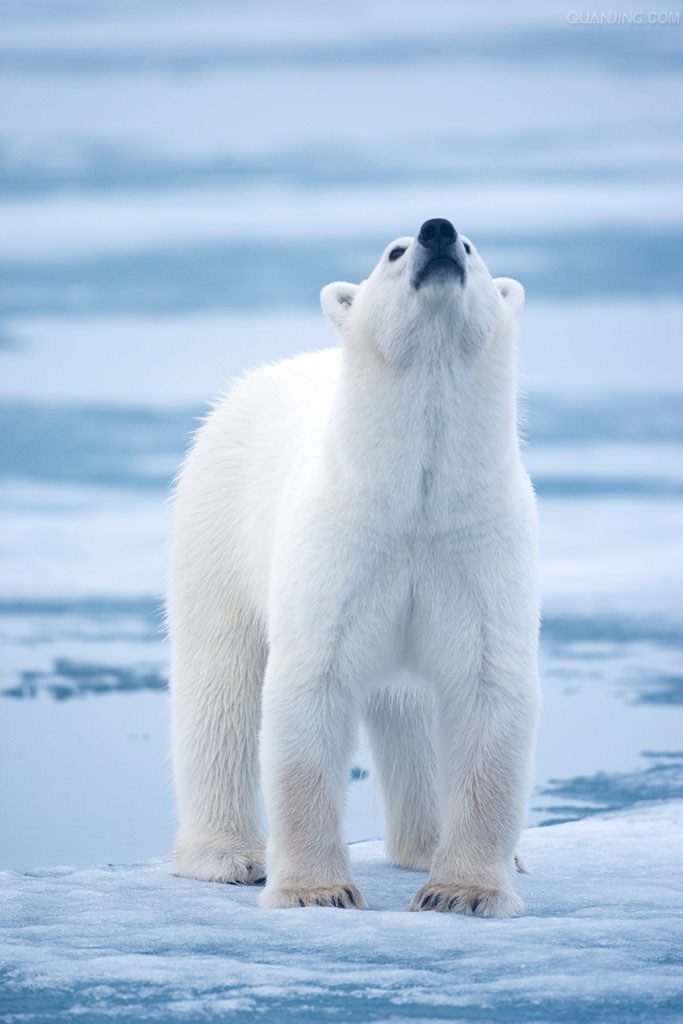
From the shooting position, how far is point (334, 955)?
3.79 meters

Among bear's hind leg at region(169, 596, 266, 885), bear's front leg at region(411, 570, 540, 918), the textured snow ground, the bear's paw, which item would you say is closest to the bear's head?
bear's front leg at region(411, 570, 540, 918)

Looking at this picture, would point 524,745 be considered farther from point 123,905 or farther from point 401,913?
point 123,905

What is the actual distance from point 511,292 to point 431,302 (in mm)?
445

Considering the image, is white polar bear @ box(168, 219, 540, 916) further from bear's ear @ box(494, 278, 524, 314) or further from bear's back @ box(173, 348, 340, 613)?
bear's back @ box(173, 348, 340, 613)

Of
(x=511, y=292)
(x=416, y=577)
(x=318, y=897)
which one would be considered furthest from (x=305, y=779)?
(x=511, y=292)

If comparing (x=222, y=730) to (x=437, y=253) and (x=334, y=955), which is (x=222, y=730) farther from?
(x=437, y=253)

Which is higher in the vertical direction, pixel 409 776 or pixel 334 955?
pixel 409 776

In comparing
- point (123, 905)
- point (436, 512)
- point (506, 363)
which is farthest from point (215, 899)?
point (506, 363)

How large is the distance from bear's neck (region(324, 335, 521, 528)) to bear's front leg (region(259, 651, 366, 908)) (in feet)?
1.84

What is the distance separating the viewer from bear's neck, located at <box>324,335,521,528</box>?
169 inches

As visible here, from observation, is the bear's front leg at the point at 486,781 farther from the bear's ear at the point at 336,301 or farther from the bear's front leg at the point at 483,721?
the bear's ear at the point at 336,301

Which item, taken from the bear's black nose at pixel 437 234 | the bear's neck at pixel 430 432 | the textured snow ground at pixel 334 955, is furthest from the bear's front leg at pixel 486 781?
the bear's black nose at pixel 437 234

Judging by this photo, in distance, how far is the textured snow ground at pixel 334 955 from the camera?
11.1 ft

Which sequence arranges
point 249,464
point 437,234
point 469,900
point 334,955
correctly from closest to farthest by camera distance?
1. point 334,955
2. point 437,234
3. point 469,900
4. point 249,464
